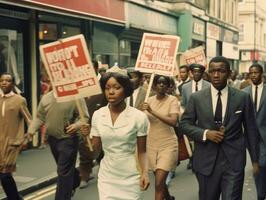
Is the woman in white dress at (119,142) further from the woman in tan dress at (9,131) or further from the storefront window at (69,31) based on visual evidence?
the storefront window at (69,31)

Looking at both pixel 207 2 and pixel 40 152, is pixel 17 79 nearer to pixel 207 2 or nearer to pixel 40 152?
pixel 40 152

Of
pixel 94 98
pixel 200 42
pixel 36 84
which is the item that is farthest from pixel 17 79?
pixel 200 42

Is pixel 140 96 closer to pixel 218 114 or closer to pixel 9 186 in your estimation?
pixel 9 186

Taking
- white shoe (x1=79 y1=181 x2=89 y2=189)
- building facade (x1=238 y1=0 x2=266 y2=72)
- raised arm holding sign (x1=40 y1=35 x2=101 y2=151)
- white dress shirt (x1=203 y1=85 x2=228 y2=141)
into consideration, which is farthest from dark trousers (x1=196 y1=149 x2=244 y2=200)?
building facade (x1=238 y1=0 x2=266 y2=72)

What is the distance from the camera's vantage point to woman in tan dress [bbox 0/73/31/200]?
23.9 ft

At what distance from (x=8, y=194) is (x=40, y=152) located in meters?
5.20

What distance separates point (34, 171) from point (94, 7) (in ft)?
20.1

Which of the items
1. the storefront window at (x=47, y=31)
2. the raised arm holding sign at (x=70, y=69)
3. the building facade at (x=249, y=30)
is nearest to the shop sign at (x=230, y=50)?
the building facade at (x=249, y=30)

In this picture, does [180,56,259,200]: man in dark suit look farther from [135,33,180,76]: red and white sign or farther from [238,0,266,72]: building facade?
[238,0,266,72]: building facade

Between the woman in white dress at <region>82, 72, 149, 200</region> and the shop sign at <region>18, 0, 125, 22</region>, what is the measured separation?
6.95m

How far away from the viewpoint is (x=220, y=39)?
3550cm

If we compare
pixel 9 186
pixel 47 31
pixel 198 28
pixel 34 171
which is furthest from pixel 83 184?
pixel 198 28

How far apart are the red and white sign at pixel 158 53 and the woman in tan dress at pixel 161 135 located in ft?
2.38

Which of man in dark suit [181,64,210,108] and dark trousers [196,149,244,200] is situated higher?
man in dark suit [181,64,210,108]
